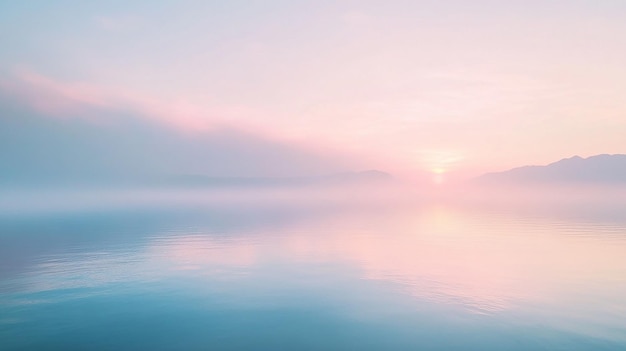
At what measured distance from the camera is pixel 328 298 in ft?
79.8

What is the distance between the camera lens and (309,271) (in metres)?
32.0

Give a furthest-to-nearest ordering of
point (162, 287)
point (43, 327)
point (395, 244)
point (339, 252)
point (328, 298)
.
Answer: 1. point (395, 244)
2. point (339, 252)
3. point (162, 287)
4. point (328, 298)
5. point (43, 327)

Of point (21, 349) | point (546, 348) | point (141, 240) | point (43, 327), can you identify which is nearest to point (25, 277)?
point (43, 327)

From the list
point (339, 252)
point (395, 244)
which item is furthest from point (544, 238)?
point (339, 252)

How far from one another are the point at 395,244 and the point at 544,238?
21.7 meters

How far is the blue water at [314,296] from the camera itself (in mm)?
18047

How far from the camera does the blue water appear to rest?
59.2ft

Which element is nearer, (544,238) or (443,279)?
(443,279)

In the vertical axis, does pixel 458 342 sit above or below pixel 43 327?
below

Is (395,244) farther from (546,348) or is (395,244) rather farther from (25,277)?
(25,277)

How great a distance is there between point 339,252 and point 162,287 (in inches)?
771

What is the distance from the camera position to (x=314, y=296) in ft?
81.1

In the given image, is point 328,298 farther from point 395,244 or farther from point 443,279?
point 395,244

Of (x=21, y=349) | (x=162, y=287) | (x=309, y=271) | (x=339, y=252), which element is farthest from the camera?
(x=339, y=252)
